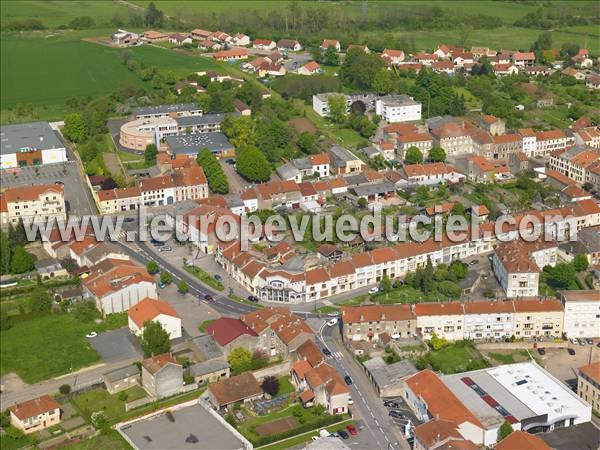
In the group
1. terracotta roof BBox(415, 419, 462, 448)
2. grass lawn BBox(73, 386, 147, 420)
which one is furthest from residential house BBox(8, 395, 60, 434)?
terracotta roof BBox(415, 419, 462, 448)

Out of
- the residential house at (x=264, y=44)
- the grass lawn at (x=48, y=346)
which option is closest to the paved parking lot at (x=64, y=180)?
the grass lawn at (x=48, y=346)

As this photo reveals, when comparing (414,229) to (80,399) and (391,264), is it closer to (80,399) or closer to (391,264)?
(391,264)

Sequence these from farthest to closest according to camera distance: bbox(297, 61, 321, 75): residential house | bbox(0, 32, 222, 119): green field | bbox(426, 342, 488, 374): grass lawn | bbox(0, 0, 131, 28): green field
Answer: bbox(0, 0, 131, 28): green field, bbox(297, 61, 321, 75): residential house, bbox(0, 32, 222, 119): green field, bbox(426, 342, 488, 374): grass lawn

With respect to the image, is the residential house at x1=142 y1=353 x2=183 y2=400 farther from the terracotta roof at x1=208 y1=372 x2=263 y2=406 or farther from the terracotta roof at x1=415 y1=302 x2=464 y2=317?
the terracotta roof at x1=415 y1=302 x2=464 y2=317

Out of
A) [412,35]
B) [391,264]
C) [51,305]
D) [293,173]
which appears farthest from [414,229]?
[412,35]

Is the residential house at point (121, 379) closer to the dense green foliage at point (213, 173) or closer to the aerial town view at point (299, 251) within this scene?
the aerial town view at point (299, 251)

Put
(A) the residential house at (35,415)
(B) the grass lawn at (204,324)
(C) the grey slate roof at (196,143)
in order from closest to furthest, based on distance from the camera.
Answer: (A) the residential house at (35,415) < (B) the grass lawn at (204,324) < (C) the grey slate roof at (196,143)
